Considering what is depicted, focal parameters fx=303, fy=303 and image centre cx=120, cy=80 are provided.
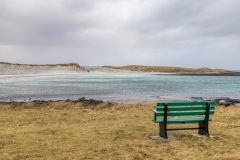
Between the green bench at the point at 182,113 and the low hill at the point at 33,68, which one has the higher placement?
the green bench at the point at 182,113

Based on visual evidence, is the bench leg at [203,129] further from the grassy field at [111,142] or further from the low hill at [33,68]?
the low hill at [33,68]

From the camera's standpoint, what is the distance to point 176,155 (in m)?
7.55

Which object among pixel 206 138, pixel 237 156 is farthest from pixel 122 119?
pixel 237 156

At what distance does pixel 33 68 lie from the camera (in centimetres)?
10762

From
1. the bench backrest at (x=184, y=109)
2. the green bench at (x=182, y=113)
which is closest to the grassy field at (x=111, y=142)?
the green bench at (x=182, y=113)

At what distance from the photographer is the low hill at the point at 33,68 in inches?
3824

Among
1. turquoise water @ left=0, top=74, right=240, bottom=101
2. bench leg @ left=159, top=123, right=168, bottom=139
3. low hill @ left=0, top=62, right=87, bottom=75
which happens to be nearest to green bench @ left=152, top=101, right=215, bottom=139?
bench leg @ left=159, top=123, right=168, bottom=139

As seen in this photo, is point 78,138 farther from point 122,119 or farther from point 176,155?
point 122,119

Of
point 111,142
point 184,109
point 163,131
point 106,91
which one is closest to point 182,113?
point 184,109

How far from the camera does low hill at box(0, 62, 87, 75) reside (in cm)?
9712

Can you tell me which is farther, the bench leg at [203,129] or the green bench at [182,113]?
the bench leg at [203,129]

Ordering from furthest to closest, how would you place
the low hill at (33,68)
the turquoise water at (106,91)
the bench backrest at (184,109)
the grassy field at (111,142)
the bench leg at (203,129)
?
the low hill at (33,68), the turquoise water at (106,91), the bench leg at (203,129), the bench backrest at (184,109), the grassy field at (111,142)

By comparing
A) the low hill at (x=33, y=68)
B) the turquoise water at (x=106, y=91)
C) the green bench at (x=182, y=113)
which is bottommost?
the turquoise water at (x=106, y=91)

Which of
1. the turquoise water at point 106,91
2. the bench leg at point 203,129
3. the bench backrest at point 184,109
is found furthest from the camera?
the turquoise water at point 106,91
